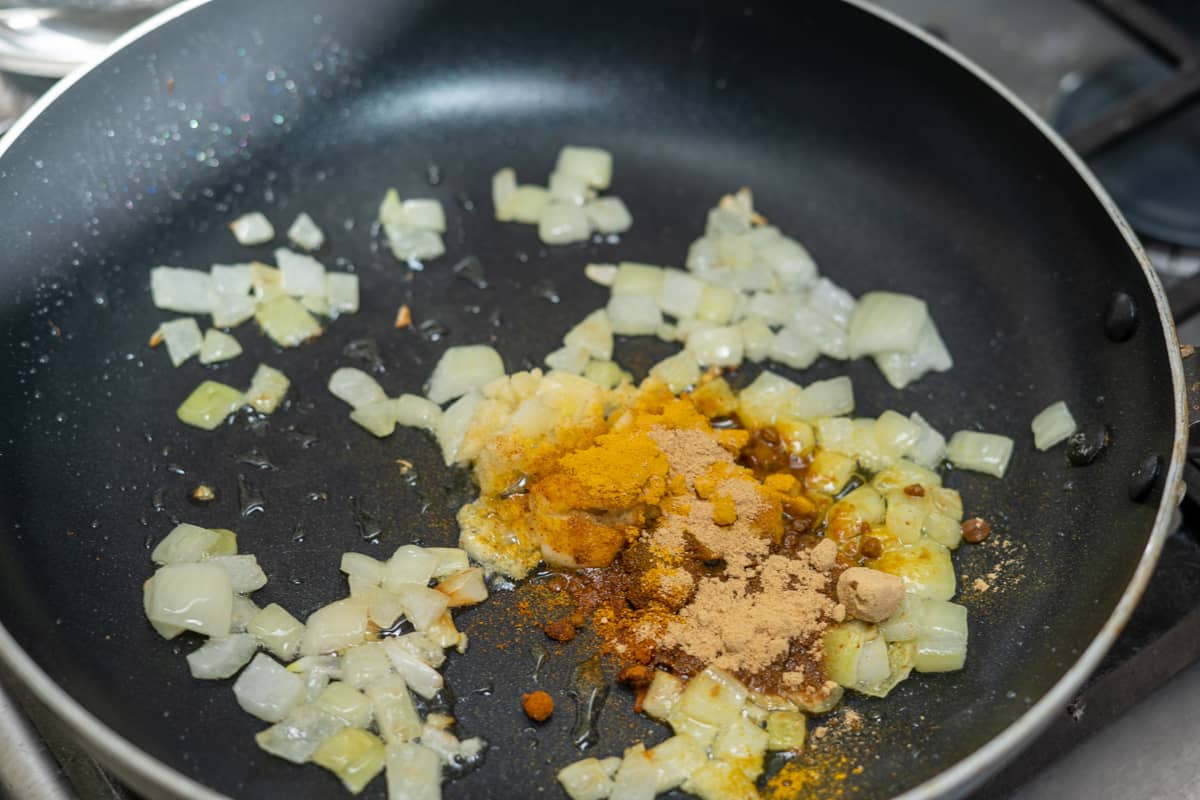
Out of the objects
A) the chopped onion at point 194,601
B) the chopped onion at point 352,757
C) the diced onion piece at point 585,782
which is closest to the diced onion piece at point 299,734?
A: the chopped onion at point 352,757

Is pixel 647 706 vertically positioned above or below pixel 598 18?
below

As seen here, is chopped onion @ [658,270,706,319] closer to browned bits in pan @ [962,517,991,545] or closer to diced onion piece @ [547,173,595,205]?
diced onion piece @ [547,173,595,205]

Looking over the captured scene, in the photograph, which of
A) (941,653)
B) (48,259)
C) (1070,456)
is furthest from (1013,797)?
(48,259)

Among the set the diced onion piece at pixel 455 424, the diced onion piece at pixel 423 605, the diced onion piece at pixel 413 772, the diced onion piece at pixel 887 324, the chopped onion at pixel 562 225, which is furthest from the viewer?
the chopped onion at pixel 562 225

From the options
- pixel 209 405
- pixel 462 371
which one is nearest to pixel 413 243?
pixel 462 371

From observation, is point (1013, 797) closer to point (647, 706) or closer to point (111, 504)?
point (647, 706)

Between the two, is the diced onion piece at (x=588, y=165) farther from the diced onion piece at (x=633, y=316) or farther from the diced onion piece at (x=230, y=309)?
the diced onion piece at (x=230, y=309)
